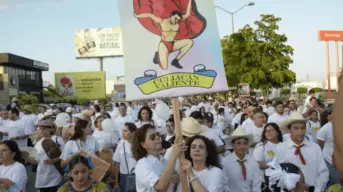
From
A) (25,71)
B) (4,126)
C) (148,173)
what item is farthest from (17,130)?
(25,71)

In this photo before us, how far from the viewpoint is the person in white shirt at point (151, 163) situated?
3.47 meters

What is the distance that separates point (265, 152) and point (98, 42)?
70.5 meters

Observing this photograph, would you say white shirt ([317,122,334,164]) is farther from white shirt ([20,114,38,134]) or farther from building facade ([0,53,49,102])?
building facade ([0,53,49,102])

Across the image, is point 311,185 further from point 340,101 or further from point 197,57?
point 340,101

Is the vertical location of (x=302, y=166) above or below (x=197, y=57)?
below

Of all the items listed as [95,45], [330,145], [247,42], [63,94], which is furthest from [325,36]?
[330,145]

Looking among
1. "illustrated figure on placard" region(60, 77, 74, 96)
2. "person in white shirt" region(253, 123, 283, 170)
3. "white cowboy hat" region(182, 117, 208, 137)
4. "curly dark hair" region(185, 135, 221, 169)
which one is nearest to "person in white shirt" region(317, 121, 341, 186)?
"person in white shirt" region(253, 123, 283, 170)

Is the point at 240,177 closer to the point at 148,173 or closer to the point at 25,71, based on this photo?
the point at 148,173

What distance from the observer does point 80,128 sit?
6.14 metres

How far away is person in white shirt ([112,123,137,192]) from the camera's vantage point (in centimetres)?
593

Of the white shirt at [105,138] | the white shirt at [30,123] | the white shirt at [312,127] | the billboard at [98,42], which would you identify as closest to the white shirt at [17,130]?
the white shirt at [30,123]

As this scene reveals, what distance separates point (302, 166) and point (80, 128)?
3213mm

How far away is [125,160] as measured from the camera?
19.8 feet

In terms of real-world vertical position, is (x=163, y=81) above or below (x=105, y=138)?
above
